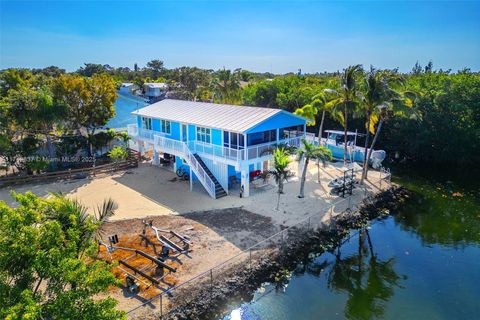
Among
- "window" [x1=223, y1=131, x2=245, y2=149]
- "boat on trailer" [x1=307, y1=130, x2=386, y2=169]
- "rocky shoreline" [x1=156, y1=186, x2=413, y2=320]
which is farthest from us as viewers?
"boat on trailer" [x1=307, y1=130, x2=386, y2=169]

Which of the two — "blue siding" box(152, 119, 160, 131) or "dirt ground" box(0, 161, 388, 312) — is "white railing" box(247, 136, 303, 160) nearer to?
"dirt ground" box(0, 161, 388, 312)

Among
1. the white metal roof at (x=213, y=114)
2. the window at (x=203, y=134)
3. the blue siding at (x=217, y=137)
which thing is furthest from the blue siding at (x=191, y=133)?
the blue siding at (x=217, y=137)

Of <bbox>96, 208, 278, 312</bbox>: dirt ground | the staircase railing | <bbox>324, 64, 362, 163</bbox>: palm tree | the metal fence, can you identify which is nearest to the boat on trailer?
<bbox>324, 64, 362, 163</bbox>: palm tree

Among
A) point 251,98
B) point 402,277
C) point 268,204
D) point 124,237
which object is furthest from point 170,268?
point 251,98

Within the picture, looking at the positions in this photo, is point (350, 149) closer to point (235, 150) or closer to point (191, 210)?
point (235, 150)

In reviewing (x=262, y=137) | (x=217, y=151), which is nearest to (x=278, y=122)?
(x=262, y=137)

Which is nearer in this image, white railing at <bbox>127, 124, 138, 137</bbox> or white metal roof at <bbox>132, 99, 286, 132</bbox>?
white metal roof at <bbox>132, 99, 286, 132</bbox>
